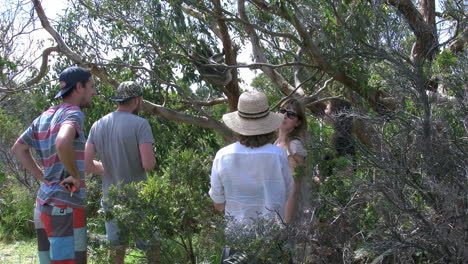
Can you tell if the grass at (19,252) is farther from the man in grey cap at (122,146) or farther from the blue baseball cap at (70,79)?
the blue baseball cap at (70,79)

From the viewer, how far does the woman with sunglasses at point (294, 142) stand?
10.1 ft

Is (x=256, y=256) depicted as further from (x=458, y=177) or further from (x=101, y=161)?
(x=101, y=161)

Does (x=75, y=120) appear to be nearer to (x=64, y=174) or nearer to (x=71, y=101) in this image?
(x=71, y=101)

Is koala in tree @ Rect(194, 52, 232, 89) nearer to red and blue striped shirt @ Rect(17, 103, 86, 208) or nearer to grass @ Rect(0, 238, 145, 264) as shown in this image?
grass @ Rect(0, 238, 145, 264)

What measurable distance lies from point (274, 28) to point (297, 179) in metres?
3.89

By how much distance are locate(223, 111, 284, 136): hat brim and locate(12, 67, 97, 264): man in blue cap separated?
3.07 feet

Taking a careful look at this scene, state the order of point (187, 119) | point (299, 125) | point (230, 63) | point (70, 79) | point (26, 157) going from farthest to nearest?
point (230, 63) < point (187, 119) < point (299, 125) < point (26, 157) < point (70, 79)

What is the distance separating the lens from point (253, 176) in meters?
3.03

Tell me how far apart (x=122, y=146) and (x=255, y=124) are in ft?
3.81

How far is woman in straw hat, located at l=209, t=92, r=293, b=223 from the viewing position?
9.90ft

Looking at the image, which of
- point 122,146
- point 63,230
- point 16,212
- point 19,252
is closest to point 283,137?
point 122,146

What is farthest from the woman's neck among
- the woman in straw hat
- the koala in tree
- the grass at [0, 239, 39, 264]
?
the grass at [0, 239, 39, 264]

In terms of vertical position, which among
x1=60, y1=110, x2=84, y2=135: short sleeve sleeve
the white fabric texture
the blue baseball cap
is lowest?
the white fabric texture

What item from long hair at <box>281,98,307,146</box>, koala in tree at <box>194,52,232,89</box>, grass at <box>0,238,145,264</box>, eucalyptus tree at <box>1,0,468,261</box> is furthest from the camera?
koala in tree at <box>194,52,232,89</box>
